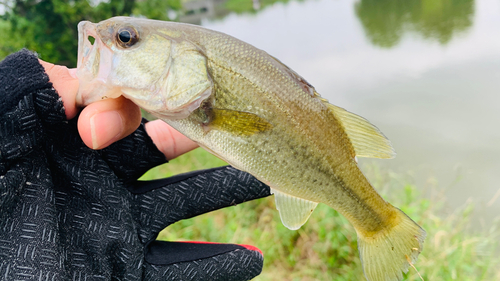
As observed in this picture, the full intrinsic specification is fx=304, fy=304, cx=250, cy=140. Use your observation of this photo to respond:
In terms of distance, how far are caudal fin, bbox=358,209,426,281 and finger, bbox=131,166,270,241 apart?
0.85 m

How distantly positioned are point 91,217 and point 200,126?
38.8 inches

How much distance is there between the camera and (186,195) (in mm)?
2232

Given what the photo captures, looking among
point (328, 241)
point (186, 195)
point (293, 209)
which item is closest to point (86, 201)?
point (186, 195)

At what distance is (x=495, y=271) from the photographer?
335 centimetres

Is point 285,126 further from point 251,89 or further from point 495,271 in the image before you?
point 495,271

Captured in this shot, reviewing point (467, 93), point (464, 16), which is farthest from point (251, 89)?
point (464, 16)

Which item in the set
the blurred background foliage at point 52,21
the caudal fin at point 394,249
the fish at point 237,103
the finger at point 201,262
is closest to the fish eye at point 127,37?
the fish at point 237,103

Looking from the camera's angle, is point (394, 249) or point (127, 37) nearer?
point (127, 37)

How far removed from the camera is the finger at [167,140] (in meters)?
2.36

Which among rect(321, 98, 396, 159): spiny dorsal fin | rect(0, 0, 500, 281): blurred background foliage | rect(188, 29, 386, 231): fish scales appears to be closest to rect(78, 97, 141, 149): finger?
rect(188, 29, 386, 231): fish scales

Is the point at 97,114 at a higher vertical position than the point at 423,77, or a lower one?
lower

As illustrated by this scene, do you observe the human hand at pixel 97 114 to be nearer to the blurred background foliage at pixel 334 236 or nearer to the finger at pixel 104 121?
the finger at pixel 104 121

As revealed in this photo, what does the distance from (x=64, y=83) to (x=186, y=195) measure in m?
1.07

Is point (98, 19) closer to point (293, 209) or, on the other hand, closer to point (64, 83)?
point (64, 83)
